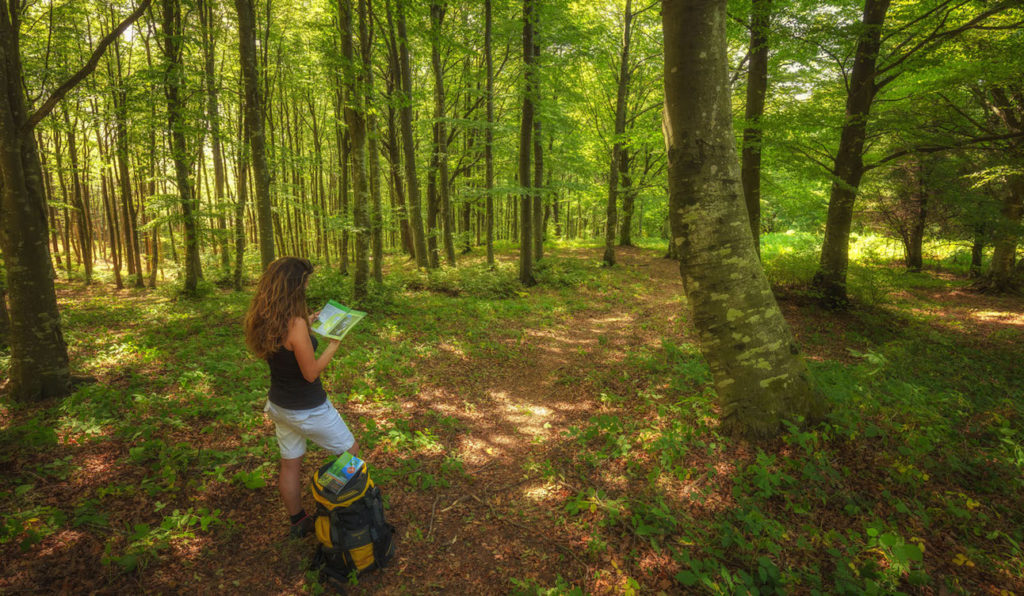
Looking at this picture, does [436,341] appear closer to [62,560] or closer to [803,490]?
[62,560]

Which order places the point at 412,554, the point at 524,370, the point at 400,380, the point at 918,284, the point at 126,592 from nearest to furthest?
the point at 126,592 → the point at 412,554 → the point at 400,380 → the point at 524,370 → the point at 918,284

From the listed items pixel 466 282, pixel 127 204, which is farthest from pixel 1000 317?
pixel 127 204

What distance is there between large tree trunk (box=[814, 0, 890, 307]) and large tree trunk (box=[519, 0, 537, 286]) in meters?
7.46

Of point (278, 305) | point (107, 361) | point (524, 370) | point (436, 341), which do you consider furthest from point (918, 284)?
point (107, 361)

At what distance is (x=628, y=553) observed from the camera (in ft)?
9.38

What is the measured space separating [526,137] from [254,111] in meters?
7.15

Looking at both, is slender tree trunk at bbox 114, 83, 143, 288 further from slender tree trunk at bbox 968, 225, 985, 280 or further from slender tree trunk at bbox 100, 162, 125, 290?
slender tree trunk at bbox 968, 225, 985, 280

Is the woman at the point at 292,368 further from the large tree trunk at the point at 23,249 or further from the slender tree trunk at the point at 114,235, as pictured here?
the slender tree trunk at the point at 114,235

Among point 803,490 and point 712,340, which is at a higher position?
point 712,340

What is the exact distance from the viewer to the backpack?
2748mm

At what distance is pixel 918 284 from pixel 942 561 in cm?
1607

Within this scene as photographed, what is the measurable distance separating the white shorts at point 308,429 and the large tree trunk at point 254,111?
24.7 ft

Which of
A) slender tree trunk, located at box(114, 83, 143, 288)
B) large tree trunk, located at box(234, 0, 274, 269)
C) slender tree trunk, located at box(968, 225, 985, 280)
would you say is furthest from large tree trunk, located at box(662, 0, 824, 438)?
slender tree trunk, located at box(968, 225, 985, 280)

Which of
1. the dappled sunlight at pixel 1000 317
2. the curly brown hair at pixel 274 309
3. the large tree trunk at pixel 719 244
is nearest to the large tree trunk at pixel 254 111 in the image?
the curly brown hair at pixel 274 309
